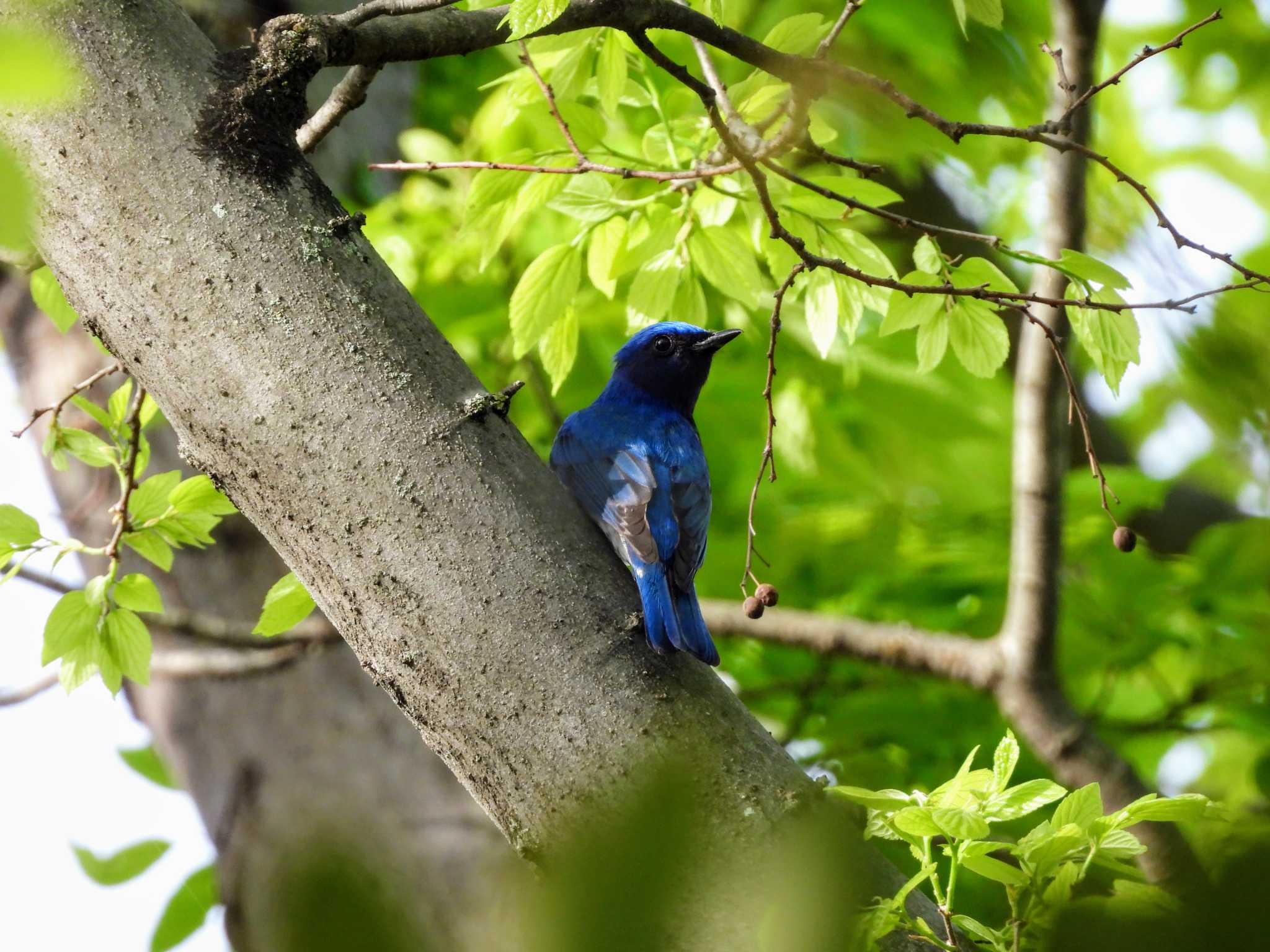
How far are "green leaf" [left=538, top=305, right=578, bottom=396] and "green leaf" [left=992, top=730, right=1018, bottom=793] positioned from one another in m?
1.47

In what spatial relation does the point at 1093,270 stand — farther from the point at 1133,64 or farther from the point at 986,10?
the point at 986,10

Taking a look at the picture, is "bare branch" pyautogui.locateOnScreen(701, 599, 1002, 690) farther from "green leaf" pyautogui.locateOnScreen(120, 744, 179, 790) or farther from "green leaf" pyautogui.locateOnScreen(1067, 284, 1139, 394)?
"green leaf" pyautogui.locateOnScreen(120, 744, 179, 790)

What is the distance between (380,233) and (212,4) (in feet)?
5.40

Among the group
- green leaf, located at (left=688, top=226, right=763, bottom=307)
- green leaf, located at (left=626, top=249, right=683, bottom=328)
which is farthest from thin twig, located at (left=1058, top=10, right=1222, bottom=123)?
green leaf, located at (left=626, top=249, right=683, bottom=328)

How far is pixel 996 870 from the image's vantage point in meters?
1.67

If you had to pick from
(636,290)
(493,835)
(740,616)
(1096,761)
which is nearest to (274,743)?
(493,835)

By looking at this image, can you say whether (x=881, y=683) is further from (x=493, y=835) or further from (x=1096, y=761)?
(x=493, y=835)

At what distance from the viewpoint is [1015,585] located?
3453 millimetres

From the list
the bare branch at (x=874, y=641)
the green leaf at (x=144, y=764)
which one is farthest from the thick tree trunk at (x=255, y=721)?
the bare branch at (x=874, y=641)

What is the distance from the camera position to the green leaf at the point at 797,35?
2.45 meters

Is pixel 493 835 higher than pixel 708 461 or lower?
lower

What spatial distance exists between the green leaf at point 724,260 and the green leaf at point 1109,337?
2.44ft

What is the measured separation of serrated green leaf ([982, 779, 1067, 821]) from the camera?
1.71 metres

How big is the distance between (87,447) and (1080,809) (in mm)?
2256
